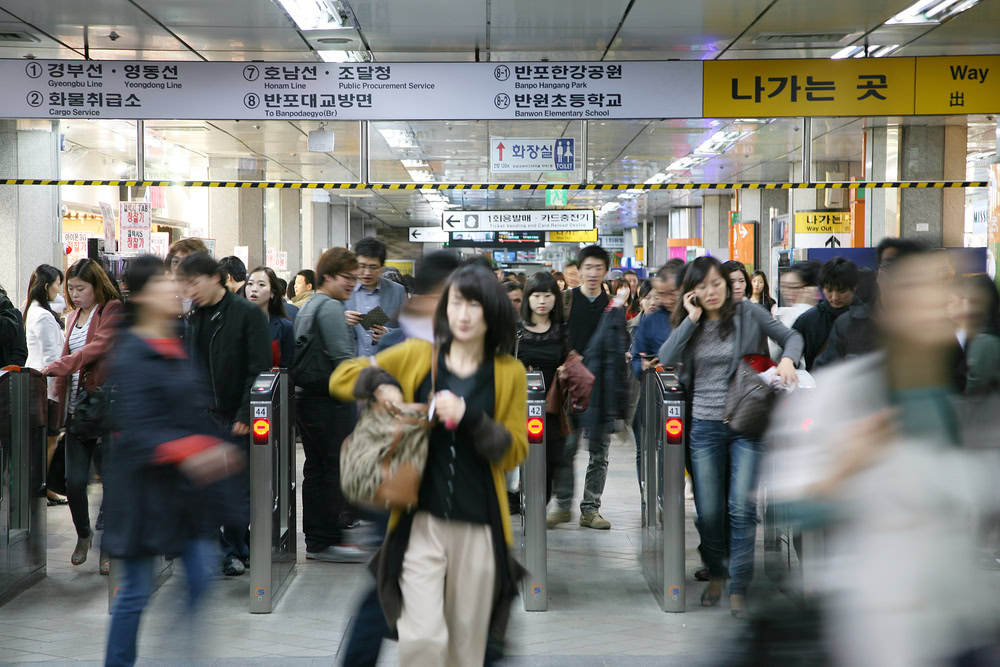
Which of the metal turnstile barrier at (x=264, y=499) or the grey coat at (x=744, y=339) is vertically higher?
the grey coat at (x=744, y=339)

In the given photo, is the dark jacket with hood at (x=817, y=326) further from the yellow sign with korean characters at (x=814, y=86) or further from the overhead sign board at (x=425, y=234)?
the overhead sign board at (x=425, y=234)

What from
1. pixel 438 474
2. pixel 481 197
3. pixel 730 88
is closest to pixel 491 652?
pixel 438 474

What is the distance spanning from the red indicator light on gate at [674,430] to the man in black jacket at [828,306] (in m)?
1.37

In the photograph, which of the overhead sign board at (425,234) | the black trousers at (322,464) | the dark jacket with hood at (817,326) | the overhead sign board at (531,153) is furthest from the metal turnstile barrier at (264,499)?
the overhead sign board at (425,234)

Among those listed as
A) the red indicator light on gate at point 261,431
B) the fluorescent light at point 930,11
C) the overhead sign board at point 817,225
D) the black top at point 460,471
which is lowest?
the red indicator light on gate at point 261,431

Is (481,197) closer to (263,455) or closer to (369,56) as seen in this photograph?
(369,56)

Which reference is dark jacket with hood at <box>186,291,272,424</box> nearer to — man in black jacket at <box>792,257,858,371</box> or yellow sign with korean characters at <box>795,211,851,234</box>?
man in black jacket at <box>792,257,858,371</box>

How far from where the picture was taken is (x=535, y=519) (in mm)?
5387

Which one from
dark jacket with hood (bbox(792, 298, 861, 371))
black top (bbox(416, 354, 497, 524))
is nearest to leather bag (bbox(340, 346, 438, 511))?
black top (bbox(416, 354, 497, 524))

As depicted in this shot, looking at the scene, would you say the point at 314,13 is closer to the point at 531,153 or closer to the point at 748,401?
the point at 531,153

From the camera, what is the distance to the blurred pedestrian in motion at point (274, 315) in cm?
654

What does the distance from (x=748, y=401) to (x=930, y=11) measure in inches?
233

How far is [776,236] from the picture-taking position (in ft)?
69.7

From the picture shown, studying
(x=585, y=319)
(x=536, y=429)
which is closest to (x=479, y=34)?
(x=585, y=319)
